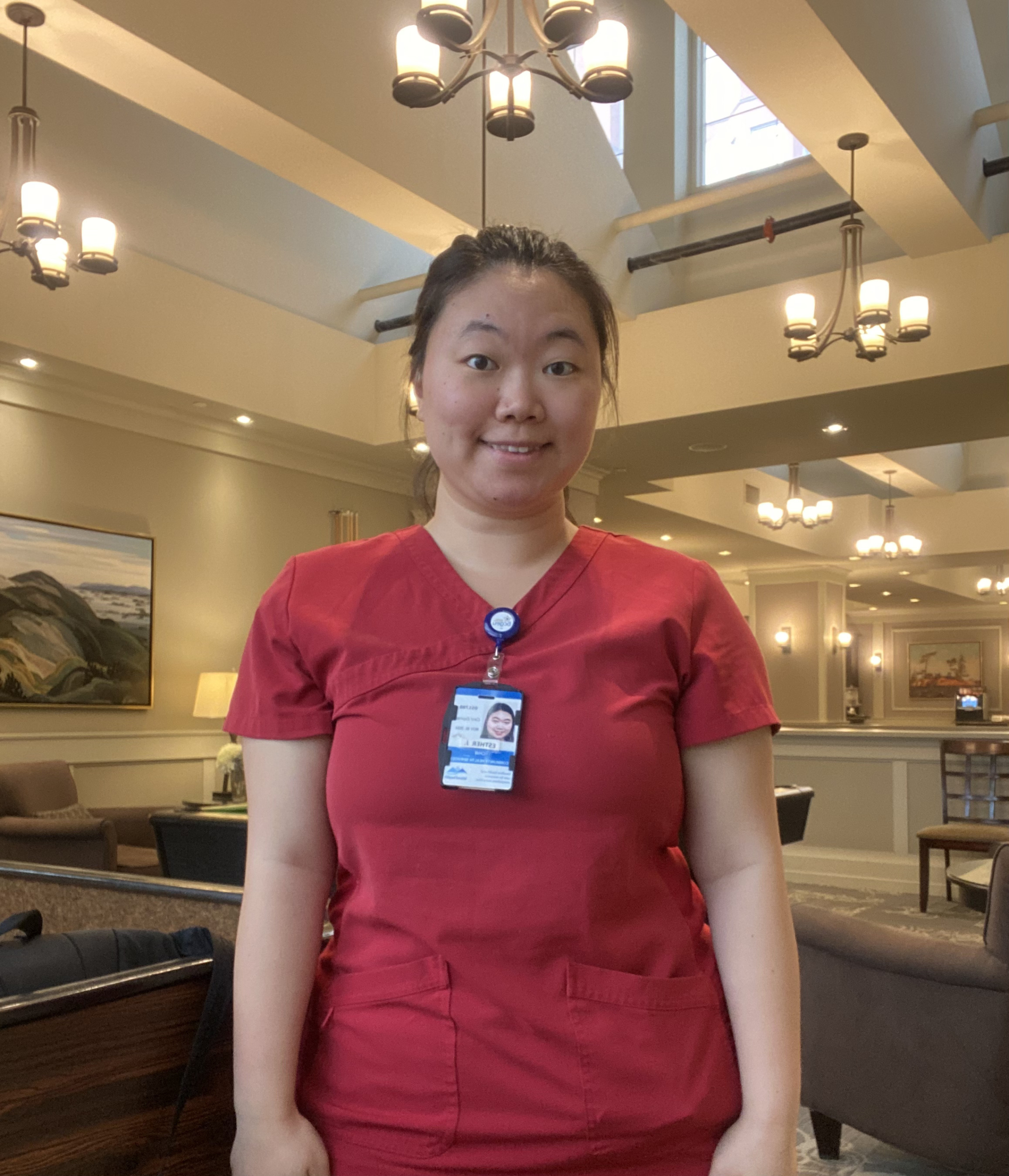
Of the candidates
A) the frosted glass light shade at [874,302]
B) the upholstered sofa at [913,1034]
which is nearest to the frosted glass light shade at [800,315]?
the frosted glass light shade at [874,302]

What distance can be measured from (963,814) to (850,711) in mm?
13783

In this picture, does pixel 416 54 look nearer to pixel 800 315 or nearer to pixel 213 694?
pixel 800 315

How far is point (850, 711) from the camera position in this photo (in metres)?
20.3

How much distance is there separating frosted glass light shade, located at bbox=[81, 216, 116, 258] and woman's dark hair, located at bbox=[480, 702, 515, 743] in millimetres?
3921

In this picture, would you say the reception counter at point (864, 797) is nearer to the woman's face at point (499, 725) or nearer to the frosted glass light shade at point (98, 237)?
the frosted glass light shade at point (98, 237)

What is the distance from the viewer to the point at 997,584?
17.0 meters

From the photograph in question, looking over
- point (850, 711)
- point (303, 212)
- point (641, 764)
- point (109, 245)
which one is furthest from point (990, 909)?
point (850, 711)

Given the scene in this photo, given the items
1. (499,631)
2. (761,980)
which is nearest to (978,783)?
(761,980)

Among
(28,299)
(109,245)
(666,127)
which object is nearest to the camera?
(109,245)

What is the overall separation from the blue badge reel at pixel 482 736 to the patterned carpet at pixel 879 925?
6.75 ft

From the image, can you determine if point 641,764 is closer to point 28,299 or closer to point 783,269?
point 28,299

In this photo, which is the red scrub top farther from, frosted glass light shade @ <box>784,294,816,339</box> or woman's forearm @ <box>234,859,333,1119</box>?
frosted glass light shade @ <box>784,294,816,339</box>

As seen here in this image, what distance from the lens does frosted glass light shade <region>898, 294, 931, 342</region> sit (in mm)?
4992

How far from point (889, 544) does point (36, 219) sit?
996 centimetres
